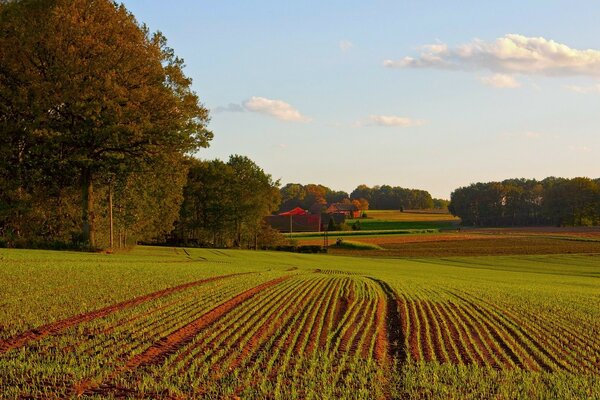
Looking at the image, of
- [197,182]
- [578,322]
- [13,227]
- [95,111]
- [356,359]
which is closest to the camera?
[356,359]

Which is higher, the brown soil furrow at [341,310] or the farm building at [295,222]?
the farm building at [295,222]

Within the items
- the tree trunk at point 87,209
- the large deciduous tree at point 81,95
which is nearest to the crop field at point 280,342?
the large deciduous tree at point 81,95

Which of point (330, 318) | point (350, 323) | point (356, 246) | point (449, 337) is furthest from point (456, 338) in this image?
point (356, 246)

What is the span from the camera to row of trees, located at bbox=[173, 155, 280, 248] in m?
84.8

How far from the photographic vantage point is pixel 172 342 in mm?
10750

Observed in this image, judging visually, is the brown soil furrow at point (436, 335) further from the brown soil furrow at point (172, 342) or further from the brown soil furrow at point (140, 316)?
the brown soil furrow at point (140, 316)

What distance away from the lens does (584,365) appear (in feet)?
34.8

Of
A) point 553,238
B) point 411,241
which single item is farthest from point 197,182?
point 553,238

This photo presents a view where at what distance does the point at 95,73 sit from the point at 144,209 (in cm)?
2747

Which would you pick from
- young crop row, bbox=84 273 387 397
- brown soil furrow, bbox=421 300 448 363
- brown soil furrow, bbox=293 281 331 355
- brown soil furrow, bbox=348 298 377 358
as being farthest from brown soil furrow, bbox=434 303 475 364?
brown soil furrow, bbox=293 281 331 355

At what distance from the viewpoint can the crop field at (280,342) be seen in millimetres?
8367

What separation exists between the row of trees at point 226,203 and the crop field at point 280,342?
65145 mm

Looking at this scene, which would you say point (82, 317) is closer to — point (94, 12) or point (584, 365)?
point (584, 365)

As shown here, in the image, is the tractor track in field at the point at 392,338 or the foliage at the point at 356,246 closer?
the tractor track in field at the point at 392,338
